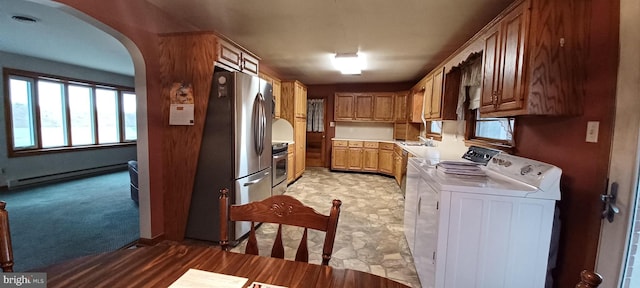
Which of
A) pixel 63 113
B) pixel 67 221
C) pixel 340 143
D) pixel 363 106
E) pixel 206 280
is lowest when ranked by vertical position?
pixel 67 221

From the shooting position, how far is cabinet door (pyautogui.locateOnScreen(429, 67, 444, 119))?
3.42 meters

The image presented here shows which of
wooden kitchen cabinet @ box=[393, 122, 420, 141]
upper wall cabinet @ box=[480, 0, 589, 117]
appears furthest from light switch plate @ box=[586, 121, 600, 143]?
wooden kitchen cabinet @ box=[393, 122, 420, 141]

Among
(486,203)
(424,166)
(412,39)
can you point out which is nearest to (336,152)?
(412,39)

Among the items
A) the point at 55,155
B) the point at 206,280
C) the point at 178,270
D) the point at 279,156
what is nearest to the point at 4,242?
the point at 178,270

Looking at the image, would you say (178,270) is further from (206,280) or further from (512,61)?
(512,61)

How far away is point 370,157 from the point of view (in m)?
5.92

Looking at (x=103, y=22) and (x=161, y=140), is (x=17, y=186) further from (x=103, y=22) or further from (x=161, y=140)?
(x=103, y=22)

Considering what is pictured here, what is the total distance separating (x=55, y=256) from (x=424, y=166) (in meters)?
3.38

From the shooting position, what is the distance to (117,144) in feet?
19.9

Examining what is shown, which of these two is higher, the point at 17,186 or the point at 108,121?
the point at 108,121

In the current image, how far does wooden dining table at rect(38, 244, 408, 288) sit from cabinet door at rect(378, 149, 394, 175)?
16.3ft

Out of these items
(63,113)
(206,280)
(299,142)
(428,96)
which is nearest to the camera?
(206,280)

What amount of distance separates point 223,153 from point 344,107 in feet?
13.9

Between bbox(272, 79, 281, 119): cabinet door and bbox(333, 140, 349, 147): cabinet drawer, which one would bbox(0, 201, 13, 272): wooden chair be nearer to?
bbox(272, 79, 281, 119): cabinet door
